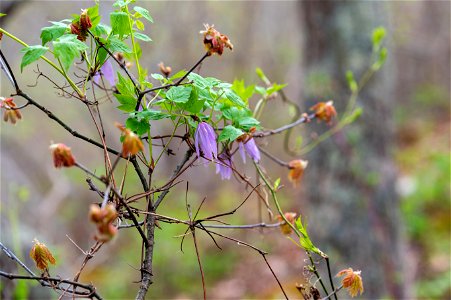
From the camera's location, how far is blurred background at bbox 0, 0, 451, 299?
10.8ft

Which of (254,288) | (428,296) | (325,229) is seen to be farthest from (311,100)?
(254,288)

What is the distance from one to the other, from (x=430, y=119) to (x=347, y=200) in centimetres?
800

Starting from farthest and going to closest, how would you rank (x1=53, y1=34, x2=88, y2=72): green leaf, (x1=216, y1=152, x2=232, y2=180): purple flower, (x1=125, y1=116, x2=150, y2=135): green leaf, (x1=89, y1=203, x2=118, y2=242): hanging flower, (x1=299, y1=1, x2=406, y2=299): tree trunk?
(x1=299, y1=1, x2=406, y2=299): tree trunk < (x1=216, y1=152, x2=232, y2=180): purple flower < (x1=125, y1=116, x2=150, y2=135): green leaf < (x1=53, y1=34, x2=88, y2=72): green leaf < (x1=89, y1=203, x2=118, y2=242): hanging flower

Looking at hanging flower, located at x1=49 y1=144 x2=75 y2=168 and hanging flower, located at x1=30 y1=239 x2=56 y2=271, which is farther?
hanging flower, located at x1=30 y1=239 x2=56 y2=271

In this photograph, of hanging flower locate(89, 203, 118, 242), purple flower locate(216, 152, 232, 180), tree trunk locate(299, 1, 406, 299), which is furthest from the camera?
tree trunk locate(299, 1, 406, 299)

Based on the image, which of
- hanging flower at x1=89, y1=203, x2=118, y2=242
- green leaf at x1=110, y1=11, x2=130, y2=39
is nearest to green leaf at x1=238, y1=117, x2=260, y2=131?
green leaf at x1=110, y1=11, x2=130, y2=39

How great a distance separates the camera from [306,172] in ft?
11.6

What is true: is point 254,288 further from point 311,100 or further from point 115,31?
point 115,31

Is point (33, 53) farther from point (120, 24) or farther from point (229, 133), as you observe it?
point (229, 133)

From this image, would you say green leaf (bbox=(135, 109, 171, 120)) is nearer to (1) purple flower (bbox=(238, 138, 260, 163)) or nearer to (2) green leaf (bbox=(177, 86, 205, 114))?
(2) green leaf (bbox=(177, 86, 205, 114))

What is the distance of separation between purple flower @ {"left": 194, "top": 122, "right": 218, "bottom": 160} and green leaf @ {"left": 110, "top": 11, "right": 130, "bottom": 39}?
0.65 ft

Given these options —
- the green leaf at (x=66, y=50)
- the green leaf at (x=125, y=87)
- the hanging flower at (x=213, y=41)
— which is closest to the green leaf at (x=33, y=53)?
the green leaf at (x=66, y=50)

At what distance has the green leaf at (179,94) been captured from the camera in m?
0.79

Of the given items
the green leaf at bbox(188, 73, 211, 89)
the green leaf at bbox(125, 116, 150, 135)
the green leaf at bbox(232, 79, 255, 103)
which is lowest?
the green leaf at bbox(125, 116, 150, 135)
